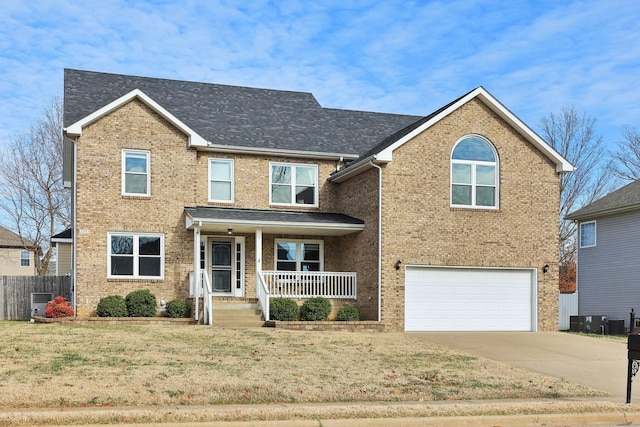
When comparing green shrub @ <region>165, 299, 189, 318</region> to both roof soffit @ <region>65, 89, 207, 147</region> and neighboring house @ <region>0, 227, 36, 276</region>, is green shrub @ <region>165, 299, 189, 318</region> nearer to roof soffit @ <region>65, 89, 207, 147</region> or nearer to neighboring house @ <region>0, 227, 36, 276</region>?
roof soffit @ <region>65, 89, 207, 147</region>

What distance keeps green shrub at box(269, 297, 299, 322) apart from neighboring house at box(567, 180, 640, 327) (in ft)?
47.5

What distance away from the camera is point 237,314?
22.1 m

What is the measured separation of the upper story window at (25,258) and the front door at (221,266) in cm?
2826

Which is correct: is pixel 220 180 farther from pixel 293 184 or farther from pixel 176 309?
pixel 176 309

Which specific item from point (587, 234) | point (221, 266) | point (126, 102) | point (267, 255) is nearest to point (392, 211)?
point (267, 255)

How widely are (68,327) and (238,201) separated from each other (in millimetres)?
7637

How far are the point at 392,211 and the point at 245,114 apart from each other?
8.06 meters

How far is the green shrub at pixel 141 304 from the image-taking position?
859 inches

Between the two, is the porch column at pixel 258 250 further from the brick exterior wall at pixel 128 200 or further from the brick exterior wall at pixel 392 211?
the brick exterior wall at pixel 128 200

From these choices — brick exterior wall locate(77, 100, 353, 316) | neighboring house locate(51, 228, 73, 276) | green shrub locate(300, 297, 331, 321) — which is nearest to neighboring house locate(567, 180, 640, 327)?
green shrub locate(300, 297, 331, 321)

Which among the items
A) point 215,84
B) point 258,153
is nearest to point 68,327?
point 258,153

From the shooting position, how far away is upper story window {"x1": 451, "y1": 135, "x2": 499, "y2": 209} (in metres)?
23.0

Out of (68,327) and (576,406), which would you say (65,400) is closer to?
(576,406)

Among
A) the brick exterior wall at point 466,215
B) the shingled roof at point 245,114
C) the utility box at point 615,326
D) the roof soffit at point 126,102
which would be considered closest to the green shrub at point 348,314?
the brick exterior wall at point 466,215
